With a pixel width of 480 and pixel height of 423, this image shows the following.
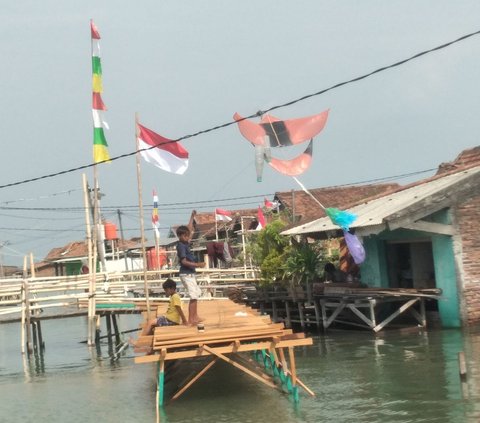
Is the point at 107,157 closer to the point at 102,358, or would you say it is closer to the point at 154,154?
the point at 154,154

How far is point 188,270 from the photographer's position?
13.1m

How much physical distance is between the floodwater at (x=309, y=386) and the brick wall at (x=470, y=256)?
659 mm

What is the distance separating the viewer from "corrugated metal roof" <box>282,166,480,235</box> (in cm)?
1894

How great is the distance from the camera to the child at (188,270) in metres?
12.8

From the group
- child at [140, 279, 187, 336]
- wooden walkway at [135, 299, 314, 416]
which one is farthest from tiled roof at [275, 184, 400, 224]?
wooden walkway at [135, 299, 314, 416]

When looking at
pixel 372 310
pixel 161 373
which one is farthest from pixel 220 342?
pixel 372 310

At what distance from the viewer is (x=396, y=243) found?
2266 centimetres

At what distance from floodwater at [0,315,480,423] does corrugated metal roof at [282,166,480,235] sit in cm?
288

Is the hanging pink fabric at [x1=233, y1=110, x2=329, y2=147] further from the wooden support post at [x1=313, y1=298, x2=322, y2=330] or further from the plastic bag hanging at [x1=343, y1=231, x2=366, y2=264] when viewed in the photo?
the wooden support post at [x1=313, y1=298, x2=322, y2=330]

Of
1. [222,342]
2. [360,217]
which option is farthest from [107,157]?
[222,342]

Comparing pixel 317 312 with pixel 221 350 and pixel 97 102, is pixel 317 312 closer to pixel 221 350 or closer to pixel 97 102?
Answer: pixel 97 102

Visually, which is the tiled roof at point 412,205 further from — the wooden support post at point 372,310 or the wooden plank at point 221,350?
the wooden plank at point 221,350

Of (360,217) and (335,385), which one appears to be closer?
(335,385)

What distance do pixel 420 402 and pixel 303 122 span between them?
25.8 feet
